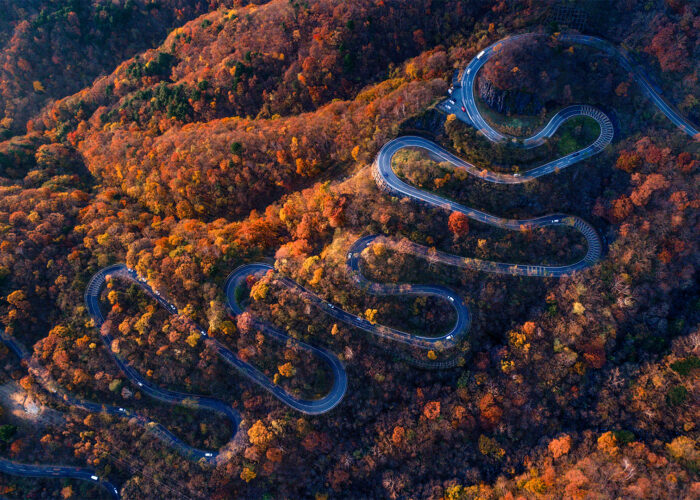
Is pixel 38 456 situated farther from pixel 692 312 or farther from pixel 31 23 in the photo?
pixel 692 312

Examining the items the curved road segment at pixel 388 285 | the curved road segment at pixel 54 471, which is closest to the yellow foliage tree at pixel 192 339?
the curved road segment at pixel 388 285

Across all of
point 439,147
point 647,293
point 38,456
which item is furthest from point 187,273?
point 647,293

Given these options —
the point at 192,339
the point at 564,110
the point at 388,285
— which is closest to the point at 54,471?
the point at 192,339

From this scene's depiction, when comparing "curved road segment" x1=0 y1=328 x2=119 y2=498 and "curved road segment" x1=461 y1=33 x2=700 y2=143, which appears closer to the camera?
"curved road segment" x1=0 y1=328 x2=119 y2=498

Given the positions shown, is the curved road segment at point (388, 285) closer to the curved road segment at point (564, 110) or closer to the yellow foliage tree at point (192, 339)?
the curved road segment at point (564, 110)

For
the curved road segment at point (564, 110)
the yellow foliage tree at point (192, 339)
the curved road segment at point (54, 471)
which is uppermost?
the curved road segment at point (564, 110)

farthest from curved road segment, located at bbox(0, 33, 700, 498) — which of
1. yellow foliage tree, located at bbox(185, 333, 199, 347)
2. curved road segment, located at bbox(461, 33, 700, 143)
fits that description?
yellow foliage tree, located at bbox(185, 333, 199, 347)

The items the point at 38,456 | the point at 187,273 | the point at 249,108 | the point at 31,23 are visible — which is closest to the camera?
the point at 38,456

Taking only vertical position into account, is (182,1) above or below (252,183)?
above

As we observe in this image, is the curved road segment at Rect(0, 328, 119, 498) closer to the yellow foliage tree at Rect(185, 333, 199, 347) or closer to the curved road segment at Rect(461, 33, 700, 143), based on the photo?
the yellow foliage tree at Rect(185, 333, 199, 347)

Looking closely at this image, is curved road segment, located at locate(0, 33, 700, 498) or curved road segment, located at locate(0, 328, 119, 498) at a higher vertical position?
curved road segment, located at locate(0, 33, 700, 498)

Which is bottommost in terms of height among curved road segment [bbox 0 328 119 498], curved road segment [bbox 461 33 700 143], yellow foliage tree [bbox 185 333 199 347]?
curved road segment [bbox 0 328 119 498]
